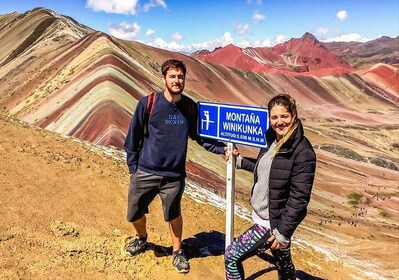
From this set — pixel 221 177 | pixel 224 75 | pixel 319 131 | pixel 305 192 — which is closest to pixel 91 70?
pixel 221 177

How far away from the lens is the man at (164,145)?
4590 millimetres

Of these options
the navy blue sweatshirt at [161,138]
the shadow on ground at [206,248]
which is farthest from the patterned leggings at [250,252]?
the navy blue sweatshirt at [161,138]

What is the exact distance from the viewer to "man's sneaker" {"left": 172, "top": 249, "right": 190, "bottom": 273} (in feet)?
16.7

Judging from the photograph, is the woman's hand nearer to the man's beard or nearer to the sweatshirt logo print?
the sweatshirt logo print

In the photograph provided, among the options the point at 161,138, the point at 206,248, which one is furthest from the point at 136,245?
the point at 161,138

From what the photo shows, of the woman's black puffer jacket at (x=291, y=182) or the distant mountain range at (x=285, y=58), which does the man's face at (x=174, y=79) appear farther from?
the distant mountain range at (x=285, y=58)

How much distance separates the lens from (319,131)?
4506 centimetres

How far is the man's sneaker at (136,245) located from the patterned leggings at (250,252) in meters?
1.44

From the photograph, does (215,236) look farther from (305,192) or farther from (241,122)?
(305,192)

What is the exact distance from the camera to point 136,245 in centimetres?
534

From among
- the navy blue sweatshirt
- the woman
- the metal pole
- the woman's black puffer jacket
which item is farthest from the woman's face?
the navy blue sweatshirt

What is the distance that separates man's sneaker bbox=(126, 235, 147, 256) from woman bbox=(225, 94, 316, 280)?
1543mm

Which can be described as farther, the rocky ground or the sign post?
the rocky ground

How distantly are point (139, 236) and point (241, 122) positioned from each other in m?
2.03
